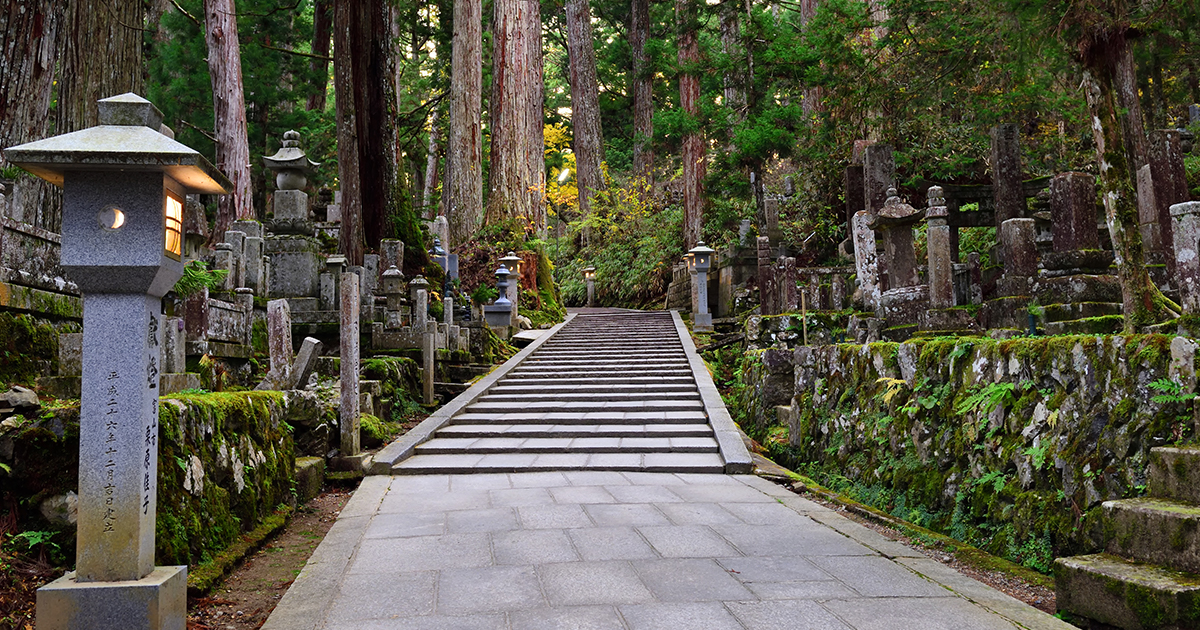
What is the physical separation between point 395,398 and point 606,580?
6658mm

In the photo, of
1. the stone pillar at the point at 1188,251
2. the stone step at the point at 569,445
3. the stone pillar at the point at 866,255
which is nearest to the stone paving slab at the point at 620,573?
the stone step at the point at 569,445

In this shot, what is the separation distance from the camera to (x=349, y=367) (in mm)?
6277

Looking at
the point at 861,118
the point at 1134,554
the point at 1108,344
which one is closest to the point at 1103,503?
the point at 1134,554

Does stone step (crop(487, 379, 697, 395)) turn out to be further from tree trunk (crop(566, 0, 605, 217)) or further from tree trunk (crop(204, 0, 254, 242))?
tree trunk (crop(566, 0, 605, 217))

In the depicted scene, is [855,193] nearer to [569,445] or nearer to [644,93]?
[569,445]

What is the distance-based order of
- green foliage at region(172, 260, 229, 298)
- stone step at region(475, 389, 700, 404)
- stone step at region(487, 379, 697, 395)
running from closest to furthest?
1. green foliage at region(172, 260, 229, 298)
2. stone step at region(475, 389, 700, 404)
3. stone step at region(487, 379, 697, 395)

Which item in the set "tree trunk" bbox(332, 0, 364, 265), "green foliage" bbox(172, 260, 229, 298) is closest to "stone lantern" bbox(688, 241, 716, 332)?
"tree trunk" bbox(332, 0, 364, 265)

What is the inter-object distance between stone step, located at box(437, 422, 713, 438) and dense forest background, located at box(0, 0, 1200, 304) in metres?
4.86

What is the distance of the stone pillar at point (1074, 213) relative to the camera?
724 cm

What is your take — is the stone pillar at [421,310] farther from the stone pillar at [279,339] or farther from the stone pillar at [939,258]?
the stone pillar at [939,258]

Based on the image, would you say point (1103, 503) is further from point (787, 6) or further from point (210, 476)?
point (787, 6)

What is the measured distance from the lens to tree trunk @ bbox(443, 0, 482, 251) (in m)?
19.5

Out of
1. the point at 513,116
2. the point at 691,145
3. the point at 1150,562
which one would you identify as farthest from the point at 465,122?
the point at 1150,562

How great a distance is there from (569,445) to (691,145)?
48.8 feet
